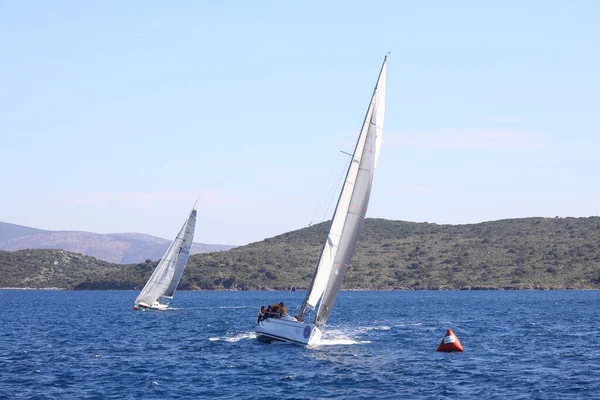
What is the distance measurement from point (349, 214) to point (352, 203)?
0.60 meters

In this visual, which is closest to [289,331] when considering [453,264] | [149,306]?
[149,306]

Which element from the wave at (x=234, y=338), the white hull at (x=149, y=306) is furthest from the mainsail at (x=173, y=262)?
the wave at (x=234, y=338)

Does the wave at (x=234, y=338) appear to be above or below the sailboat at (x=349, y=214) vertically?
below

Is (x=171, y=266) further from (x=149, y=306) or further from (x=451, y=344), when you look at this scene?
(x=451, y=344)

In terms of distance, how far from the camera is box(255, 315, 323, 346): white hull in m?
46.6

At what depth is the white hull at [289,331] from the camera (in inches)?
1833

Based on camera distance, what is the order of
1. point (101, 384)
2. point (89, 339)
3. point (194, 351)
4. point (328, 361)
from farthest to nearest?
1. point (89, 339)
2. point (194, 351)
3. point (328, 361)
4. point (101, 384)

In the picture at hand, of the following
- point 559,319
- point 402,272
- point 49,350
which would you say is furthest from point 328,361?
point 402,272

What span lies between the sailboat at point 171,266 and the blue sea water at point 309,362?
18147 millimetres

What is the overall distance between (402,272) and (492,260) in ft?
57.9

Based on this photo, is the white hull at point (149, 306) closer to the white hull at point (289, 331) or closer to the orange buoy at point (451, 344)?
the white hull at point (289, 331)

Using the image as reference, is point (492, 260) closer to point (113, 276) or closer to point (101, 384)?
point (113, 276)

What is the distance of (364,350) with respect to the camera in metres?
47.4

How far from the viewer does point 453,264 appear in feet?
568
